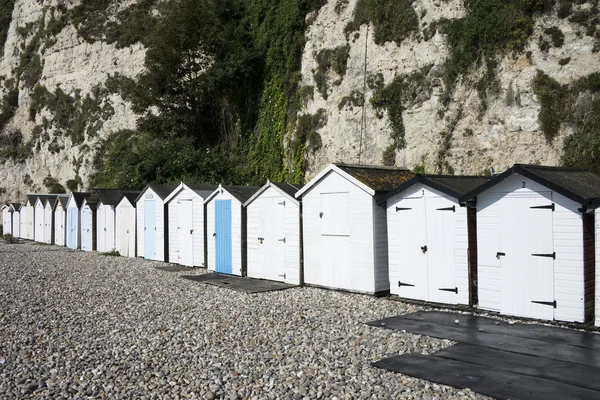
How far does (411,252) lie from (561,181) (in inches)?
131

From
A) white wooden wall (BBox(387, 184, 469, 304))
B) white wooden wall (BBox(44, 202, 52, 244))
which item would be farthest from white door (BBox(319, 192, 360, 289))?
white wooden wall (BBox(44, 202, 52, 244))

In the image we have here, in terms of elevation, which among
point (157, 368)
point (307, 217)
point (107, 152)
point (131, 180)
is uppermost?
point (107, 152)

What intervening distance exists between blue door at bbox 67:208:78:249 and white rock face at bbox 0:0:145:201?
14.7m

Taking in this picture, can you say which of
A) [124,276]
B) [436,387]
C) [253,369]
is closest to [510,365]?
[436,387]

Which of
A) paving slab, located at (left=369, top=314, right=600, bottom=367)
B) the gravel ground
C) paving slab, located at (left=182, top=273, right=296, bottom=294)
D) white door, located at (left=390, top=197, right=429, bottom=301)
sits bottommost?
the gravel ground

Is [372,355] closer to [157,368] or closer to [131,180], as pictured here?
[157,368]

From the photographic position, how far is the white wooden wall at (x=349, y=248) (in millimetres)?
12336

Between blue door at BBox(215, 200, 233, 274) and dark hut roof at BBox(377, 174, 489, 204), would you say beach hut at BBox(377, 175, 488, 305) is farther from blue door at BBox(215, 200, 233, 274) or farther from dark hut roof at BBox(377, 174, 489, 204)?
blue door at BBox(215, 200, 233, 274)

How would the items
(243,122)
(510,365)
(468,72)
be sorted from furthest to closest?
(243,122)
(468,72)
(510,365)

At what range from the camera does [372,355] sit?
7.61m

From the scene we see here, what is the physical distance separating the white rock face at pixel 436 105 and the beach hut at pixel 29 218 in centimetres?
1823

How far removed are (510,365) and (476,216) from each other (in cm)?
419

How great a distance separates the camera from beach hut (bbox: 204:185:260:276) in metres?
16.2

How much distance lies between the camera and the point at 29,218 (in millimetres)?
34500
